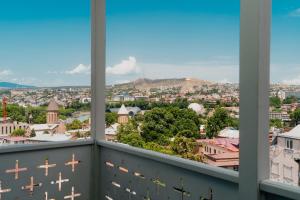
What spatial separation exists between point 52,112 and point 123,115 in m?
0.58

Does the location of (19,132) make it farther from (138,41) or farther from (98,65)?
(138,41)

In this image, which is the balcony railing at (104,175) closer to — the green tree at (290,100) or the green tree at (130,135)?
the green tree at (130,135)

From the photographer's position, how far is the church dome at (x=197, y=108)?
2053mm

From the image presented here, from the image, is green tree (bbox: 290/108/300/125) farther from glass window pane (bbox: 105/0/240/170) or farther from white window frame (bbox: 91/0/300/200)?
glass window pane (bbox: 105/0/240/170)

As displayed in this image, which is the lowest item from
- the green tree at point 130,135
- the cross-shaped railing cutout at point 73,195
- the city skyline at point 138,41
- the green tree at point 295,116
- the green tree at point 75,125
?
the cross-shaped railing cutout at point 73,195

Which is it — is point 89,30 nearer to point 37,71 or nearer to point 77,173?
point 37,71

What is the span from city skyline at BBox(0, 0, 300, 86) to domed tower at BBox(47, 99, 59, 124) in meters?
0.17

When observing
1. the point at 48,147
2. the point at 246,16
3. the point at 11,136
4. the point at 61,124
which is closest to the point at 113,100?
the point at 61,124

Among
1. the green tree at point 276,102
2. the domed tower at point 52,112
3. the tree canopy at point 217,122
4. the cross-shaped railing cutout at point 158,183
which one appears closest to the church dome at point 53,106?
the domed tower at point 52,112

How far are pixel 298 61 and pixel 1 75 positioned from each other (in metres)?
2.08

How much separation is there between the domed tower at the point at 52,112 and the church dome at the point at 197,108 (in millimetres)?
1194

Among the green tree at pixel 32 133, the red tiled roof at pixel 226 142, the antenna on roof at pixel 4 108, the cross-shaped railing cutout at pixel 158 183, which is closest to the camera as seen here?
the red tiled roof at pixel 226 142

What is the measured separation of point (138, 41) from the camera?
2.53 meters

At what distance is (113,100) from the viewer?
284cm
